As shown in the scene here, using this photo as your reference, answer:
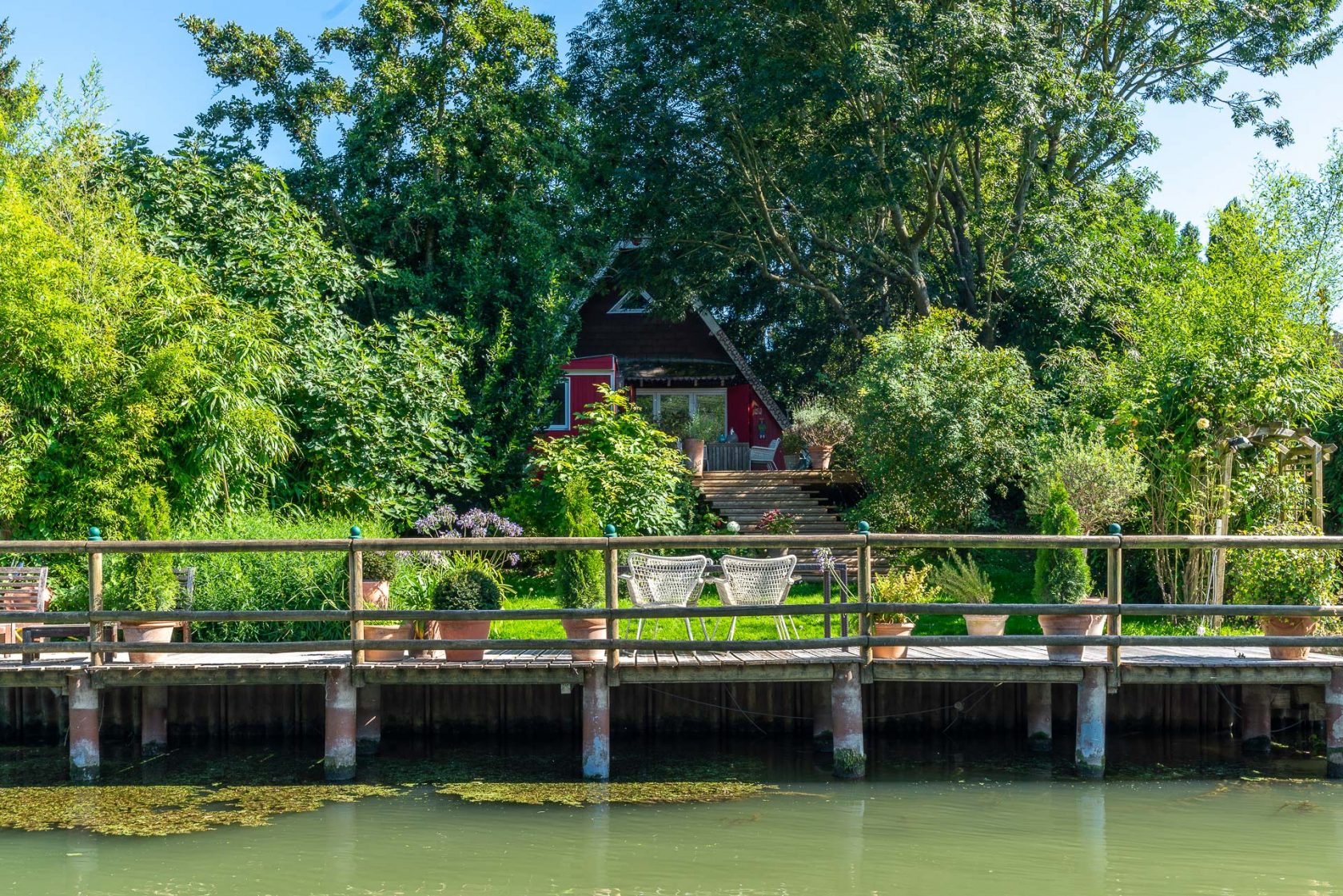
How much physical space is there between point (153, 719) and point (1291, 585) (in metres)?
10.4

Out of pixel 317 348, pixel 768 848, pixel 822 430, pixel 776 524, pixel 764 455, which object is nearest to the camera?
pixel 768 848

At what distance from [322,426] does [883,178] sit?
33.3 ft

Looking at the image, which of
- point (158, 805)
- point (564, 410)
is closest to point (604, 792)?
point (158, 805)

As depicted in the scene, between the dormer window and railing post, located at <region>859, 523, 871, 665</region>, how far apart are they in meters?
18.0

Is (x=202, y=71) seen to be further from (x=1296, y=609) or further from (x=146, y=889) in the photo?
(x=1296, y=609)

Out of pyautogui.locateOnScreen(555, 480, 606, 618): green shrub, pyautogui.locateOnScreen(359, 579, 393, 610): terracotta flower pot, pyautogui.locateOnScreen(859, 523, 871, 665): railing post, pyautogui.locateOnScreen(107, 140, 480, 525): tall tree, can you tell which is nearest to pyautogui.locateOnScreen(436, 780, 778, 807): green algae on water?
pyautogui.locateOnScreen(859, 523, 871, 665): railing post

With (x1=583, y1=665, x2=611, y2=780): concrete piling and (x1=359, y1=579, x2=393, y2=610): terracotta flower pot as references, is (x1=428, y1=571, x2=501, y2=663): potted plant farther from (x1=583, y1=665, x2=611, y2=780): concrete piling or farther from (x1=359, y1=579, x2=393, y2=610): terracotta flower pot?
(x1=359, y1=579, x2=393, y2=610): terracotta flower pot

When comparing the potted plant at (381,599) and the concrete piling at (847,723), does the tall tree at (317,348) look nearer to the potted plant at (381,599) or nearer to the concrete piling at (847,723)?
the potted plant at (381,599)

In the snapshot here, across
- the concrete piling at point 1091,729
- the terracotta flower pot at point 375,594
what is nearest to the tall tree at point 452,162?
the terracotta flower pot at point 375,594

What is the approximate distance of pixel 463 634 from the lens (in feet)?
35.3

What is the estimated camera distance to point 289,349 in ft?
54.7

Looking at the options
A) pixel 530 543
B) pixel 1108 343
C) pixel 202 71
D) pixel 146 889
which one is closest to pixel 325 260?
pixel 202 71

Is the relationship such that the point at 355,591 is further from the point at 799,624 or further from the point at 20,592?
the point at 799,624

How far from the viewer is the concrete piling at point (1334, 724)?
10367mm
